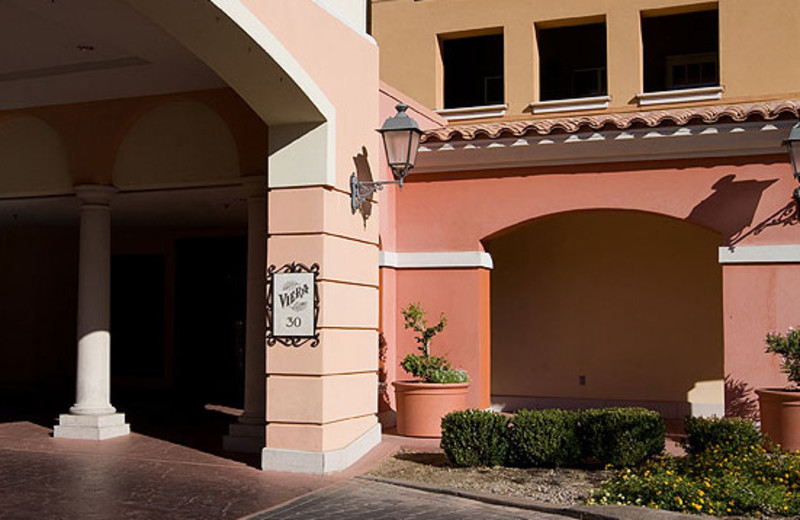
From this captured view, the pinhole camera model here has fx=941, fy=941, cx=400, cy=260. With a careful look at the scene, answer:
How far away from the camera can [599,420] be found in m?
9.48

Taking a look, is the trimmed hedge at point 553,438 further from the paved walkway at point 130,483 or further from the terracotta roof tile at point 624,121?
the terracotta roof tile at point 624,121

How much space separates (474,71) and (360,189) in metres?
8.63

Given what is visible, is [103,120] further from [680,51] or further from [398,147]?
[680,51]

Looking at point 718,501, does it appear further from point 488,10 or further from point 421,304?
point 488,10

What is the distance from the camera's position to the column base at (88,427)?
11.6 metres

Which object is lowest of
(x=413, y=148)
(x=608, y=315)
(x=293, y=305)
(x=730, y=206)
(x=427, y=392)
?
(x=427, y=392)

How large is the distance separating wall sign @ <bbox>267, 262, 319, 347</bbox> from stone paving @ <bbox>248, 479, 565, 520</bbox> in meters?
1.70

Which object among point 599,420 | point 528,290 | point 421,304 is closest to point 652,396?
point 528,290

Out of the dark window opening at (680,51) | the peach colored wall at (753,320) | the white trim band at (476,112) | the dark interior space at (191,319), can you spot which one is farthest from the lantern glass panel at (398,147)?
the dark window opening at (680,51)

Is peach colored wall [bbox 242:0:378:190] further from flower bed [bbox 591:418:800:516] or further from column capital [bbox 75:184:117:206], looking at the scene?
flower bed [bbox 591:418:800:516]

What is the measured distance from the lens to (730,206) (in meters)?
11.9

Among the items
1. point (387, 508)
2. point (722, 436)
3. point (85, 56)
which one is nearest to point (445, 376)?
point (722, 436)

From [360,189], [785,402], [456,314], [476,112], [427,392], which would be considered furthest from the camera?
[476,112]

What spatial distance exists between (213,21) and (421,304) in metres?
6.21
